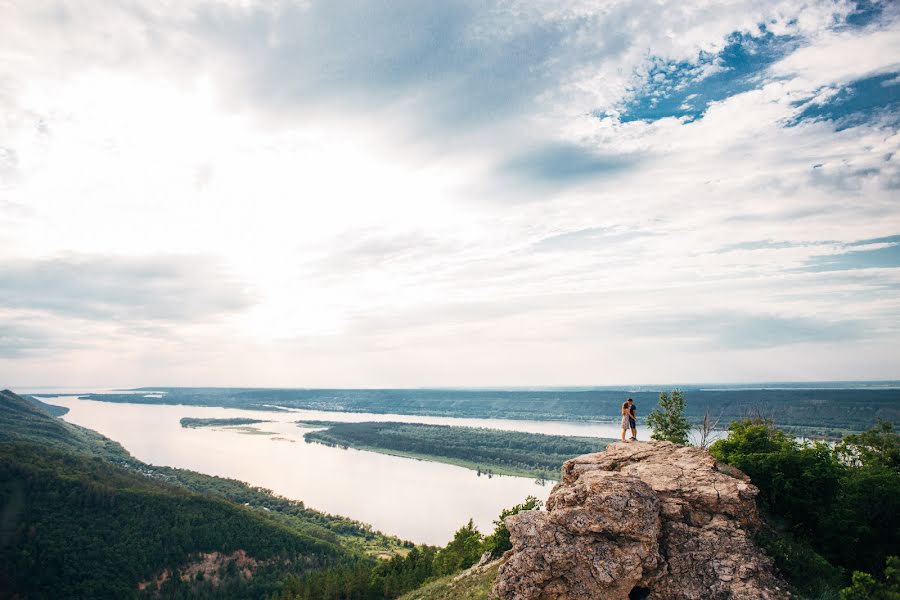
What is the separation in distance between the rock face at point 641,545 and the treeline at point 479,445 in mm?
101121

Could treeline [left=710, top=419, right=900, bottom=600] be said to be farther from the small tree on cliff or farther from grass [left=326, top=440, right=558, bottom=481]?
grass [left=326, top=440, right=558, bottom=481]

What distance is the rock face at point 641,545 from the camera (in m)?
12.5

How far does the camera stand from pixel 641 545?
12.8 metres

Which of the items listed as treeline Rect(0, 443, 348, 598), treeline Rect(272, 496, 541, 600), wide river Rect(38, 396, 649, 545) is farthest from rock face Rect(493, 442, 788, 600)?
treeline Rect(0, 443, 348, 598)

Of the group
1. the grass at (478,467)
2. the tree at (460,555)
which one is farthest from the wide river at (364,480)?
the tree at (460,555)

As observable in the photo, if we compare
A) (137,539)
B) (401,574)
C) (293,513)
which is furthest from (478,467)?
(401,574)

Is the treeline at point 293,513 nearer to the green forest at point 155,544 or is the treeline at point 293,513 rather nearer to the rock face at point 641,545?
the green forest at point 155,544

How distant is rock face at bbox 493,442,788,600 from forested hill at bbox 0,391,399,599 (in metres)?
65.6

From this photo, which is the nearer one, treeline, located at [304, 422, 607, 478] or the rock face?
the rock face

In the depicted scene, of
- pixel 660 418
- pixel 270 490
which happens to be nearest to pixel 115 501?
pixel 270 490

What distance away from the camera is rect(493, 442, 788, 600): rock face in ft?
40.9

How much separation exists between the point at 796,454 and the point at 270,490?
365 ft

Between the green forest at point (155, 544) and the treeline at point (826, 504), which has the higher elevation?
the treeline at point (826, 504)

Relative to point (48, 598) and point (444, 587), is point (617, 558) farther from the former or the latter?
point (48, 598)
